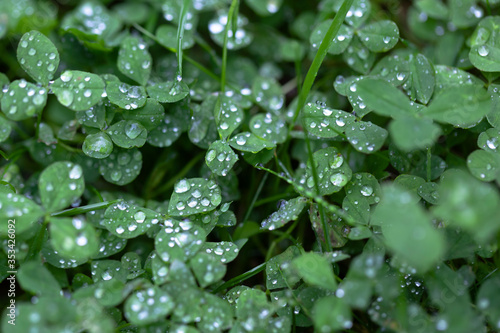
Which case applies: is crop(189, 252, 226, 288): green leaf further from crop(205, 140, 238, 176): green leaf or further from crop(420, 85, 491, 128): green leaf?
crop(420, 85, 491, 128): green leaf

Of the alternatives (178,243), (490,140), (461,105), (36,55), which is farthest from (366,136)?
(36,55)

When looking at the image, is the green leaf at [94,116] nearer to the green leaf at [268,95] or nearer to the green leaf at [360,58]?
the green leaf at [268,95]

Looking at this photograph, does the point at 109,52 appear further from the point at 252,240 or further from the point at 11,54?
the point at 252,240

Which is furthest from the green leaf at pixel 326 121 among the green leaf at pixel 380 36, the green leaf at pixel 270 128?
the green leaf at pixel 380 36

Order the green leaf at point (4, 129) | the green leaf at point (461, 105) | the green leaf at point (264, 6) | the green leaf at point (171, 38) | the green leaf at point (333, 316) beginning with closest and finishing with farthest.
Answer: the green leaf at point (333, 316), the green leaf at point (461, 105), the green leaf at point (4, 129), the green leaf at point (171, 38), the green leaf at point (264, 6)

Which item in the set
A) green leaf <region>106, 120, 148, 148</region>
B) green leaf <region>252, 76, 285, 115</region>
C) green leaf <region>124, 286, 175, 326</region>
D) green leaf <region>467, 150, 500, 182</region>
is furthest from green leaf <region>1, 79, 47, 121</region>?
green leaf <region>467, 150, 500, 182</region>

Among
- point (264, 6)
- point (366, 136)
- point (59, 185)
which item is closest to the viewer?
point (59, 185)

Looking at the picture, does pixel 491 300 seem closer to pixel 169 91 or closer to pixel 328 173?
pixel 328 173
